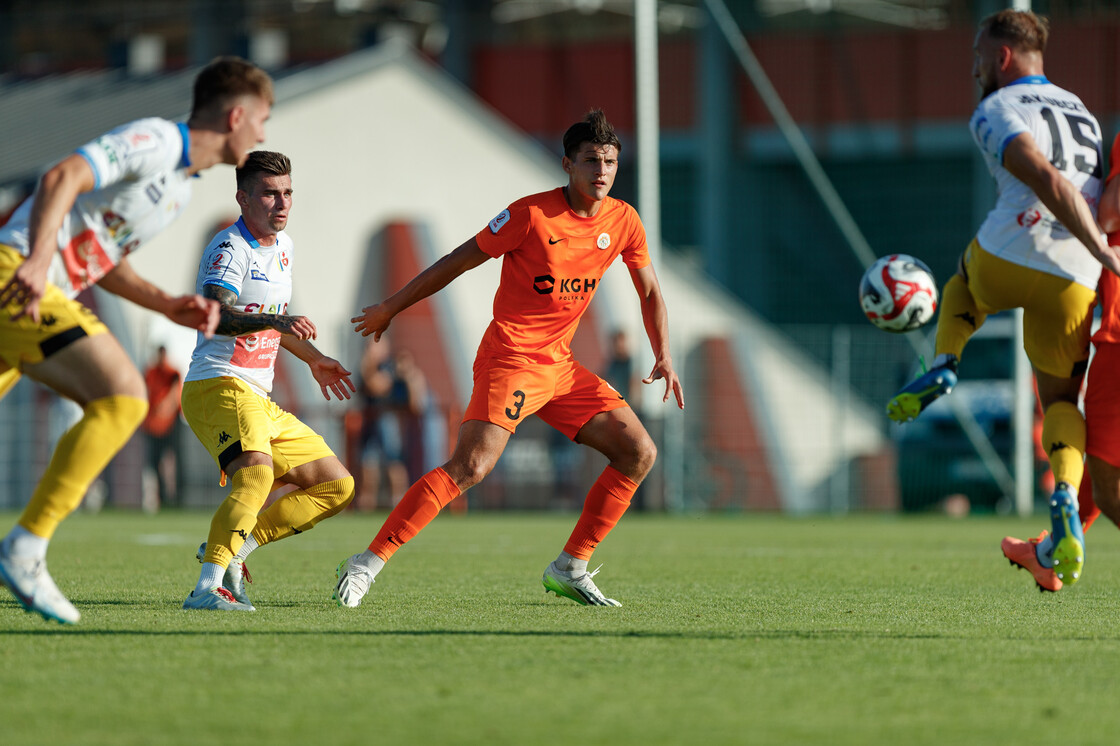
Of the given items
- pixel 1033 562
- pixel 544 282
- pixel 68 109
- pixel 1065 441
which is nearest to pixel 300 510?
pixel 544 282

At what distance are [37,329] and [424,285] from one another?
2047 mm

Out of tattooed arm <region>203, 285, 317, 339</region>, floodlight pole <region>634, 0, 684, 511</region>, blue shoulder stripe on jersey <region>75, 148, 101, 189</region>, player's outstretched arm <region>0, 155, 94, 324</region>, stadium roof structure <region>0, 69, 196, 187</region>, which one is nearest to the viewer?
player's outstretched arm <region>0, 155, 94, 324</region>

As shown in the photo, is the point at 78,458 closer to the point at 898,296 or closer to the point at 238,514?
the point at 238,514

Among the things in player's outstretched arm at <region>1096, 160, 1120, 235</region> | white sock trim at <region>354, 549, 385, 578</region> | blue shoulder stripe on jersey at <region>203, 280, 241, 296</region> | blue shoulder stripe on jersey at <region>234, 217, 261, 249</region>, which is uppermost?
player's outstretched arm at <region>1096, 160, 1120, 235</region>

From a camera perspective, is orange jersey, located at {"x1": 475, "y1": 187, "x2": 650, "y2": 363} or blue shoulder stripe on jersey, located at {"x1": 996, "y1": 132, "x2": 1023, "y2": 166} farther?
orange jersey, located at {"x1": 475, "y1": 187, "x2": 650, "y2": 363}

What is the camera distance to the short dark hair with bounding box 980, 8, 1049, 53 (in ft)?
19.4

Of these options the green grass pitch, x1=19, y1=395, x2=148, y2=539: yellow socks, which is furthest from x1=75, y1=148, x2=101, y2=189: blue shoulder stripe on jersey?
the green grass pitch

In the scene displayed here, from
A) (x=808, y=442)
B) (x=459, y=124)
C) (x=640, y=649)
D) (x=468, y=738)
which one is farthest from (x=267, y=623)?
(x=459, y=124)

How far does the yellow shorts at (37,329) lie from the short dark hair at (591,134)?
2483 mm

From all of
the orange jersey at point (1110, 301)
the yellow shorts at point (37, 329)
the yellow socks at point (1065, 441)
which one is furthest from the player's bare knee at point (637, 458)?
the yellow shorts at point (37, 329)

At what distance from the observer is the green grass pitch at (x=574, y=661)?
3.95 meters

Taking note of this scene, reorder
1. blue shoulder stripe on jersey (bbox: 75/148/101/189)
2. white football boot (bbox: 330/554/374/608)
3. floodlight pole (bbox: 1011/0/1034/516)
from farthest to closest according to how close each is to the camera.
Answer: floodlight pole (bbox: 1011/0/1034/516)
white football boot (bbox: 330/554/374/608)
blue shoulder stripe on jersey (bbox: 75/148/101/189)

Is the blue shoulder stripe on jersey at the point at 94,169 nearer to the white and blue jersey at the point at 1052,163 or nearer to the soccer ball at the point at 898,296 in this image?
the white and blue jersey at the point at 1052,163

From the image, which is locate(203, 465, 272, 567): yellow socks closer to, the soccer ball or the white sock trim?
the white sock trim
